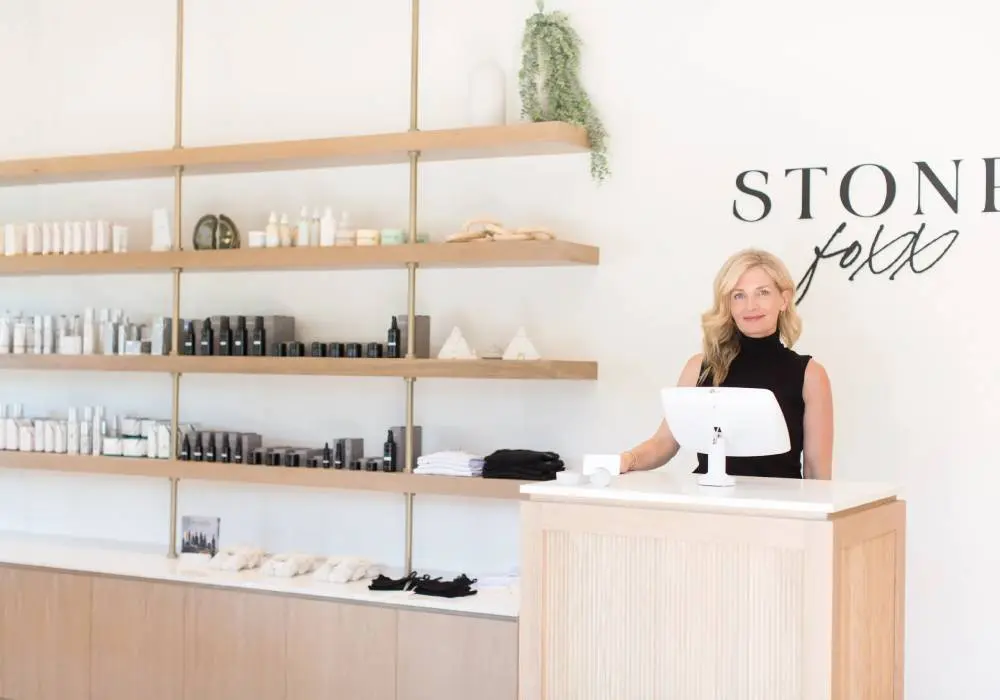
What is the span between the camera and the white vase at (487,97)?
4.51 metres

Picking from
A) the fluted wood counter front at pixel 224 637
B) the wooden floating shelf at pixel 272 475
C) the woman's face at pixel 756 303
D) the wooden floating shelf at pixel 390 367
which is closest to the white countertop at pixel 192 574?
the fluted wood counter front at pixel 224 637

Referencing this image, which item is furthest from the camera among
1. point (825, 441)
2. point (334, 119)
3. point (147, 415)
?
point (147, 415)

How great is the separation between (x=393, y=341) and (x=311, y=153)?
0.79 metres

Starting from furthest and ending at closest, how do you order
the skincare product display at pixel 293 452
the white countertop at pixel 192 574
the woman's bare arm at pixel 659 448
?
the skincare product display at pixel 293 452
the white countertop at pixel 192 574
the woman's bare arm at pixel 659 448

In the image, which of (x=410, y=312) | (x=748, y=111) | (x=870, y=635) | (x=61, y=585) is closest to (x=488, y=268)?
(x=410, y=312)

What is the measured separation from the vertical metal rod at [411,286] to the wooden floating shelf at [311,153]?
125 mm

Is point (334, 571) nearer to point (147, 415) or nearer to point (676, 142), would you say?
point (147, 415)

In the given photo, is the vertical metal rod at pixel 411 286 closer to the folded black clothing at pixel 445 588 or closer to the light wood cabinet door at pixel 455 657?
the folded black clothing at pixel 445 588

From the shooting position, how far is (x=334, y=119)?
4996 mm

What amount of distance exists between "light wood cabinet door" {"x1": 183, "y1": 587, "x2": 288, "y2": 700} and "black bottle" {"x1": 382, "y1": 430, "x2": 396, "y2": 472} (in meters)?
0.62

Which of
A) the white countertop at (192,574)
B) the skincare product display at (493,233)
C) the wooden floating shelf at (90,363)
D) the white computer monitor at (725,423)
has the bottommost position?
the white countertop at (192,574)

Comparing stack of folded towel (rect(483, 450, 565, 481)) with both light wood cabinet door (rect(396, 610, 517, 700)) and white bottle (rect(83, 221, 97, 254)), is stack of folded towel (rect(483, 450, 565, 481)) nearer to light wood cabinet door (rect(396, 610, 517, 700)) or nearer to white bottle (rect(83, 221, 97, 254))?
light wood cabinet door (rect(396, 610, 517, 700))

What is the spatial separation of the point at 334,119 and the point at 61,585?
2107 millimetres

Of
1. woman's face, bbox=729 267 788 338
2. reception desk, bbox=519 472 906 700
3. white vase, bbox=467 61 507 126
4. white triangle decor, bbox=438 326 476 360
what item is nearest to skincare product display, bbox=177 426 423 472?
white triangle decor, bbox=438 326 476 360
